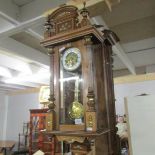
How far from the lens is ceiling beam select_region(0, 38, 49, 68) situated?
2.61m

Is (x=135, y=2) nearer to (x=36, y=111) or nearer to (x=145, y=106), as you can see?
(x=145, y=106)

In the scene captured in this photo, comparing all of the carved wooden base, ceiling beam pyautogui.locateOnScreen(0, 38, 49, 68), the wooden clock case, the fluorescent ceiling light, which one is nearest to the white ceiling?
ceiling beam pyautogui.locateOnScreen(0, 38, 49, 68)

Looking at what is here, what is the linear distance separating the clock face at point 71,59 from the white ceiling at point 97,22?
0.44 meters

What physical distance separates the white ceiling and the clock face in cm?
44

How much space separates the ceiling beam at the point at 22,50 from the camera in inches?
103

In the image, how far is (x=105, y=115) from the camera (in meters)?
1.30

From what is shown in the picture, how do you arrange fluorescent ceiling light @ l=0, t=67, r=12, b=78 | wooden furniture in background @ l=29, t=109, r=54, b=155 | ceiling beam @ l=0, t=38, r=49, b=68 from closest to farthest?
ceiling beam @ l=0, t=38, r=49, b=68, fluorescent ceiling light @ l=0, t=67, r=12, b=78, wooden furniture in background @ l=29, t=109, r=54, b=155

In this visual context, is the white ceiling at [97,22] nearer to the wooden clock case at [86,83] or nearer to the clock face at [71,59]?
the wooden clock case at [86,83]

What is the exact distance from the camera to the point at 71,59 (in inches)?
51.2

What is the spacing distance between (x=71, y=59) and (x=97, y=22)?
909mm

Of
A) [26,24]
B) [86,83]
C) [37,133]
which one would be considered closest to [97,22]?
[26,24]

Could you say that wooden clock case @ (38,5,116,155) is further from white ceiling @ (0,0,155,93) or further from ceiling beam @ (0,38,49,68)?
ceiling beam @ (0,38,49,68)

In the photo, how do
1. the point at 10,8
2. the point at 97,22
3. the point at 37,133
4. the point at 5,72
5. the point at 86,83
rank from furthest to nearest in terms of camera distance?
the point at 37,133
the point at 5,72
the point at 97,22
the point at 10,8
the point at 86,83

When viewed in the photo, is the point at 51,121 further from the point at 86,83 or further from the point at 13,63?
the point at 13,63
